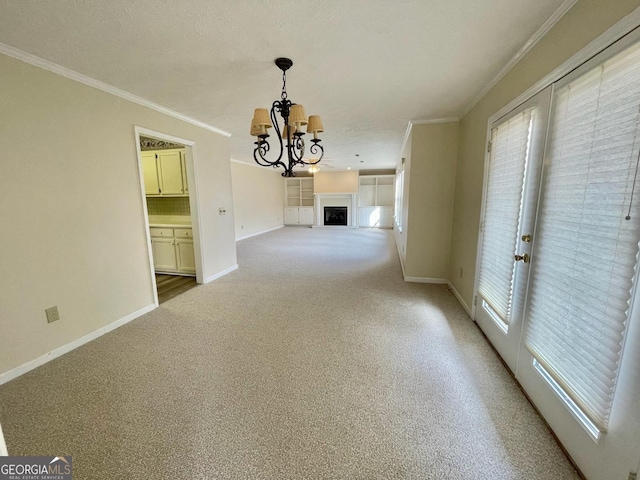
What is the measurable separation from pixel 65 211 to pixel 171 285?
77.6 inches

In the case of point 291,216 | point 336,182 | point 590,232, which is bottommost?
point 291,216

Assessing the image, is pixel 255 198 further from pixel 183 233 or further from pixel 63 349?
pixel 63 349

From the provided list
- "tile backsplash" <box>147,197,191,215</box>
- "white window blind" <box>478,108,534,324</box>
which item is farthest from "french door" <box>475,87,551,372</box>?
"tile backsplash" <box>147,197,191,215</box>

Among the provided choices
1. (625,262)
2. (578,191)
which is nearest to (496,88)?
(578,191)

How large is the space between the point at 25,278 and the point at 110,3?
6.64 feet

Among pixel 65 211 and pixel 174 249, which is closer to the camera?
pixel 65 211

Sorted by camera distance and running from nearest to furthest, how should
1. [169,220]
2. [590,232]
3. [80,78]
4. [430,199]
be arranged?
[590,232] → [80,78] → [430,199] → [169,220]

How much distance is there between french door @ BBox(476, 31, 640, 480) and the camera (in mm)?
1050

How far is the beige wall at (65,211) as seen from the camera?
1911mm

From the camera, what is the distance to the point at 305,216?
1086 centimetres

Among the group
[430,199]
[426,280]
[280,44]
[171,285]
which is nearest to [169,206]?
[171,285]

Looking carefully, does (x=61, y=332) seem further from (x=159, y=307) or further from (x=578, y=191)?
(x=578, y=191)

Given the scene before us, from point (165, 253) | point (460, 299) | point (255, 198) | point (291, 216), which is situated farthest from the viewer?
point (291, 216)

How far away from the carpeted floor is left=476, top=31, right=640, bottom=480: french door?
283 mm
